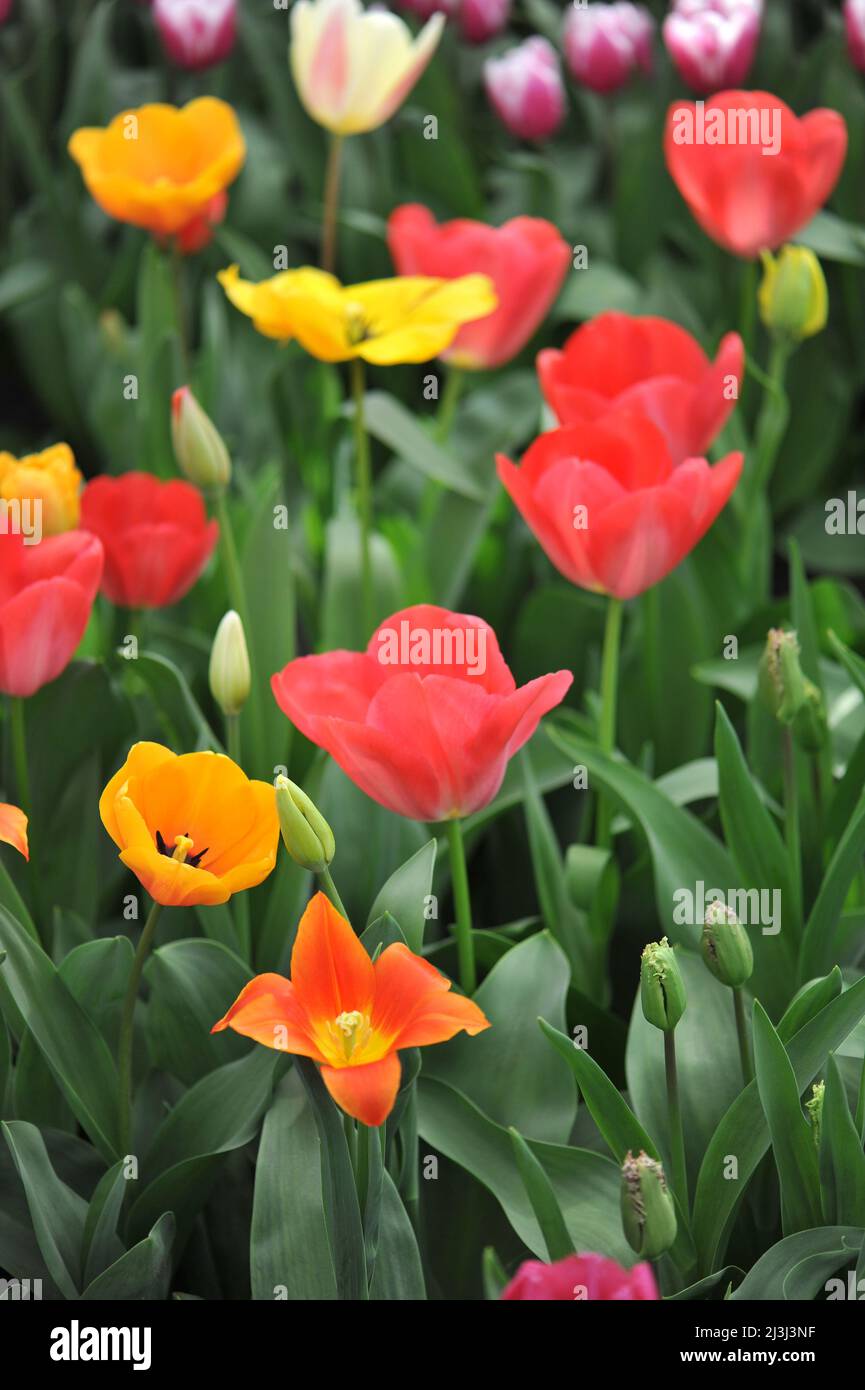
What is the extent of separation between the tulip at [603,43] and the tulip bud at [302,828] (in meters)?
1.21

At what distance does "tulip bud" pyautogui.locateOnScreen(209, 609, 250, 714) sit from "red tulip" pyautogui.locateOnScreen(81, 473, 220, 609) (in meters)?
0.14

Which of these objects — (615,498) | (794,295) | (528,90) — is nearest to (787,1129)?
(615,498)

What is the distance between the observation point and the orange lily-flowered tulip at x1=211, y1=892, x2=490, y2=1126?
0.56 meters

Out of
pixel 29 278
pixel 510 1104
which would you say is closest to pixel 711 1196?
pixel 510 1104

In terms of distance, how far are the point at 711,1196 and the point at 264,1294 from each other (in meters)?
0.19

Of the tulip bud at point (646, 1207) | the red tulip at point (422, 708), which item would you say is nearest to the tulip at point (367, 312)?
the red tulip at point (422, 708)

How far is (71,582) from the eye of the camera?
2.32ft

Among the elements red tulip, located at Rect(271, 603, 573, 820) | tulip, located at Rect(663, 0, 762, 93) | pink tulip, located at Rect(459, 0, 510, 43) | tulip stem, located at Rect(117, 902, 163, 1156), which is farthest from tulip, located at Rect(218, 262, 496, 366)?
pink tulip, located at Rect(459, 0, 510, 43)

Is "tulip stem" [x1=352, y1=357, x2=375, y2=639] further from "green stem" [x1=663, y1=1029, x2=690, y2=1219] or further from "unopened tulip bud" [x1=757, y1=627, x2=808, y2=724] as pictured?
"green stem" [x1=663, y1=1029, x2=690, y2=1219]

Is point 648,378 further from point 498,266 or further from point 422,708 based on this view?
point 422,708

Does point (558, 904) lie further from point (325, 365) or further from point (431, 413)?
point (431, 413)

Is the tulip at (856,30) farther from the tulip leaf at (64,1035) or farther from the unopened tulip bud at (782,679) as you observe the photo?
the tulip leaf at (64,1035)

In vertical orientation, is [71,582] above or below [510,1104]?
above

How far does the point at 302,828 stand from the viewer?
0.58 m
